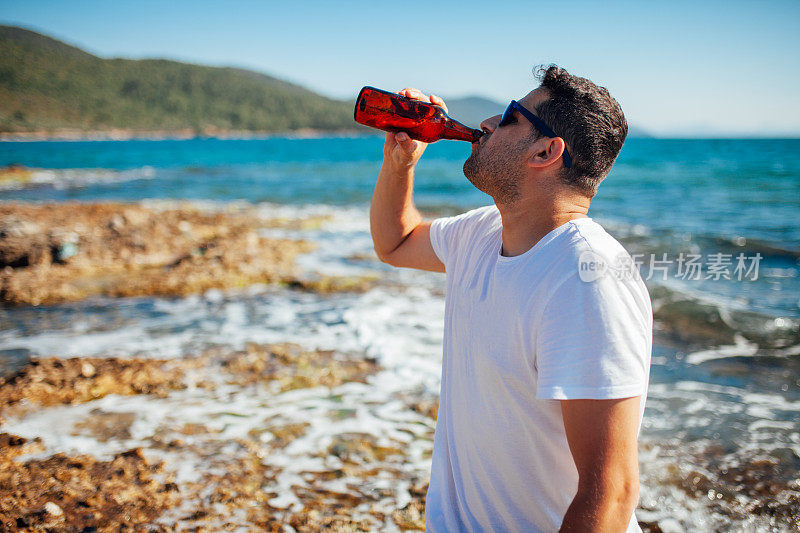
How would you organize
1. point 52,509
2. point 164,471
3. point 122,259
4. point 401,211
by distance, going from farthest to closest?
1. point 122,259
2. point 164,471
3. point 52,509
4. point 401,211

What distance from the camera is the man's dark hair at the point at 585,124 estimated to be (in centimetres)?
160

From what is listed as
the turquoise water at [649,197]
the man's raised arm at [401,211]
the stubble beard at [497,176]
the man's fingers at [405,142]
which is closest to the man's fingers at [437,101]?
the man's raised arm at [401,211]

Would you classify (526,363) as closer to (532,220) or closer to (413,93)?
(532,220)

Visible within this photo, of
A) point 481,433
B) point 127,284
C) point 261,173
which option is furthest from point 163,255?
point 261,173

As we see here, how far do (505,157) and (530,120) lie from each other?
142 millimetres

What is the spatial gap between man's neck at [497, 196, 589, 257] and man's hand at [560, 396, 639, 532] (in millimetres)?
547

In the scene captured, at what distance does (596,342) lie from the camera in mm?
1225

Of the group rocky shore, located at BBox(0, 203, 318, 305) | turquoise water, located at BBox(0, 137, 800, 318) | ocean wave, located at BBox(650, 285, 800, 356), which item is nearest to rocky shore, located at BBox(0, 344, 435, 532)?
rocky shore, located at BBox(0, 203, 318, 305)

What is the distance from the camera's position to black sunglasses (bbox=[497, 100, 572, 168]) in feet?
5.28

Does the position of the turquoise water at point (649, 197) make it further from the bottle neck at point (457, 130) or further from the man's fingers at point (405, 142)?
the man's fingers at point (405, 142)

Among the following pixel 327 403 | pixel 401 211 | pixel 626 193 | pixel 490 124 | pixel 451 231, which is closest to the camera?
pixel 490 124

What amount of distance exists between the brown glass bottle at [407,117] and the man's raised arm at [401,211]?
0.15 ft

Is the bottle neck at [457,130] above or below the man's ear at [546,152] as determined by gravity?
above

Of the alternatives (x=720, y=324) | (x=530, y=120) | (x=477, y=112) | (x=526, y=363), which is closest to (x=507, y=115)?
(x=530, y=120)
